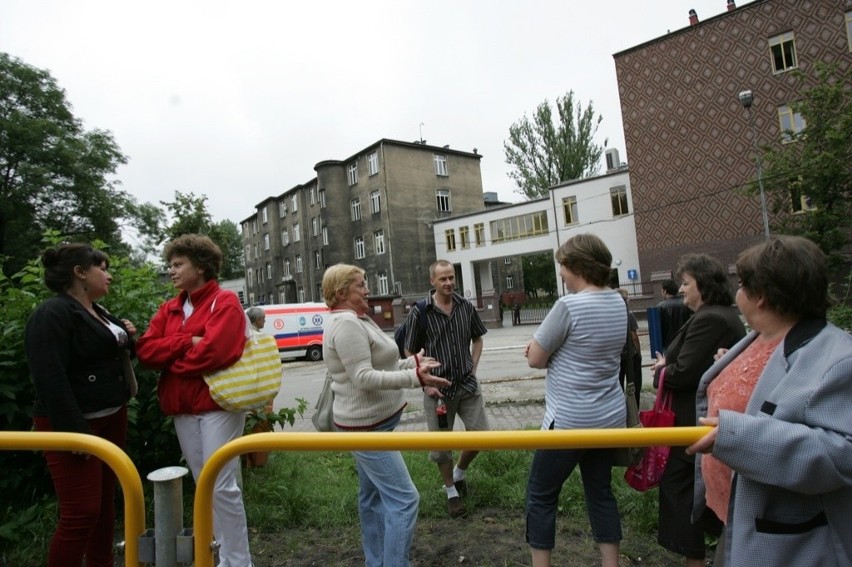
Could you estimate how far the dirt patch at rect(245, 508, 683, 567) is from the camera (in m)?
3.23

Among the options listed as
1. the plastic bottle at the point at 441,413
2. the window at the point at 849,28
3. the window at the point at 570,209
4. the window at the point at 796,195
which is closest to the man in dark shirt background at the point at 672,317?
the plastic bottle at the point at 441,413

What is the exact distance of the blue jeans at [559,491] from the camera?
8.80ft

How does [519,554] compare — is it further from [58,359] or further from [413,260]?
[413,260]

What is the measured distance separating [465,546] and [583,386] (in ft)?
5.00

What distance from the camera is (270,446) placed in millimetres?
1744

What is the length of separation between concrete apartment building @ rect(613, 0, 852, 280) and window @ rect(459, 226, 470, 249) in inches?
557

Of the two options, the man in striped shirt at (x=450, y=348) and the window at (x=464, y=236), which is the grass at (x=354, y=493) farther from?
the window at (x=464, y=236)

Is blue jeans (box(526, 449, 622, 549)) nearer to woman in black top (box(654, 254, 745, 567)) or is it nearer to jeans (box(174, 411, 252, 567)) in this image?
woman in black top (box(654, 254, 745, 567))

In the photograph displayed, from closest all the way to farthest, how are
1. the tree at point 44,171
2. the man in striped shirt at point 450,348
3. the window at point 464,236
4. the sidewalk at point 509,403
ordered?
1. the man in striped shirt at point 450,348
2. the sidewalk at point 509,403
3. the tree at point 44,171
4. the window at point 464,236

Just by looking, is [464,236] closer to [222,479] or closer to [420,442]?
[222,479]

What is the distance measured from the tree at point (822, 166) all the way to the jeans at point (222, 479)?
77.6 ft

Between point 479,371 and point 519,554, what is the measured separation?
11.6 metres

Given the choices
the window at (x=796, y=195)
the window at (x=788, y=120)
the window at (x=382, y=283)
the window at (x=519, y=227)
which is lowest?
the window at (x=382, y=283)

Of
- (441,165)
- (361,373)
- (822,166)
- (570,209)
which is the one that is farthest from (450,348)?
(441,165)
